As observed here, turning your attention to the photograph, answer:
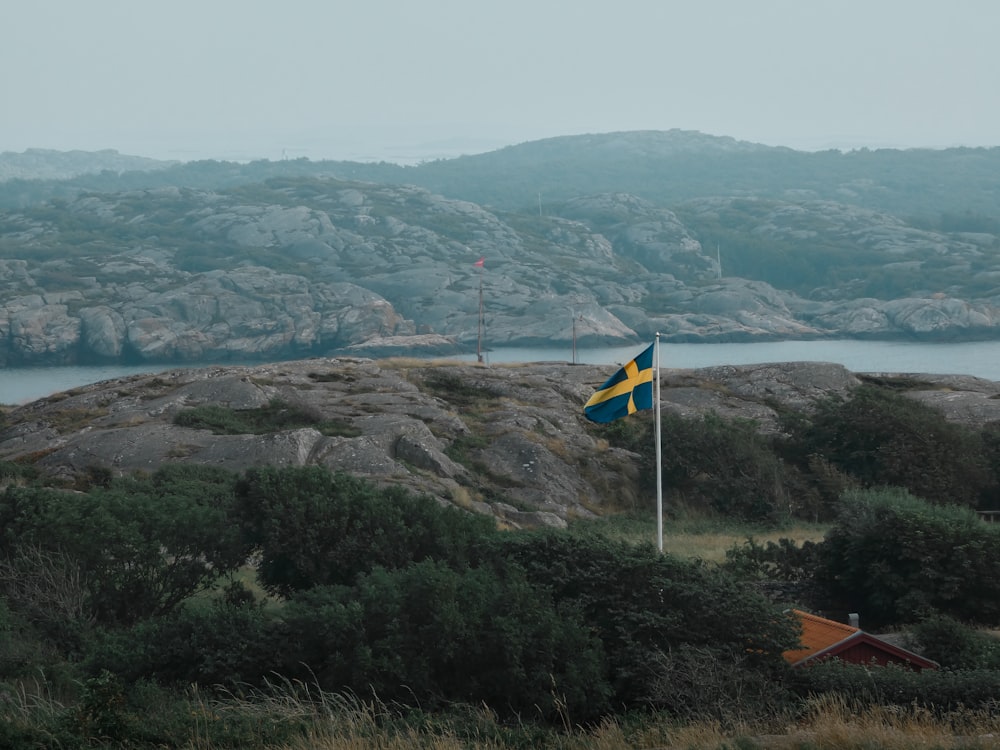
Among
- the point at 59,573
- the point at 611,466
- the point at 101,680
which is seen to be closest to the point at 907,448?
the point at 611,466

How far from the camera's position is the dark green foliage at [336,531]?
16.7 m

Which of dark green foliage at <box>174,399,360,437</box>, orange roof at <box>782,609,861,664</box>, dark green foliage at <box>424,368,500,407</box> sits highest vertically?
orange roof at <box>782,609,861,664</box>

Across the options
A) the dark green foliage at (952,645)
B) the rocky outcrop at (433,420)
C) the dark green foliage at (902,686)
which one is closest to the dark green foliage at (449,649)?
the dark green foliage at (902,686)

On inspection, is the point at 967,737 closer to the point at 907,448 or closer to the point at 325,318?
the point at 907,448

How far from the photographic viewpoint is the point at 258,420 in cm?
3312

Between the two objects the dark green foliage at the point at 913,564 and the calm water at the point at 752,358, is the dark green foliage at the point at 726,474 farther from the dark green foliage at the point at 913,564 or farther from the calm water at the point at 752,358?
the calm water at the point at 752,358

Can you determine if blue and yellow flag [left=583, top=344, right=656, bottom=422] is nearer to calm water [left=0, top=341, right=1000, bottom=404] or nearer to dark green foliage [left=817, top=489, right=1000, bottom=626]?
dark green foliage [left=817, top=489, right=1000, bottom=626]

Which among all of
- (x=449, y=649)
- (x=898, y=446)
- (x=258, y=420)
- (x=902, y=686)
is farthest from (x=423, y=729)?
(x=898, y=446)

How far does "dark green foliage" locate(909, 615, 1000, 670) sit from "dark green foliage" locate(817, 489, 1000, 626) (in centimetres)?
294

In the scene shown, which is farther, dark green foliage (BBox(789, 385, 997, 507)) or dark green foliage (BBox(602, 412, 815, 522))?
dark green foliage (BBox(602, 412, 815, 522))

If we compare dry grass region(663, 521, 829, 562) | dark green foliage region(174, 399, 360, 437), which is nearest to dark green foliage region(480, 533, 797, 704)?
dry grass region(663, 521, 829, 562)

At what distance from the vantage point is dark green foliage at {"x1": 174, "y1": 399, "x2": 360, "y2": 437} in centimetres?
3125

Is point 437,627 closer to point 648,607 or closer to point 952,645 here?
point 648,607

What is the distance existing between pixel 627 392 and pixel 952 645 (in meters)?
8.03
